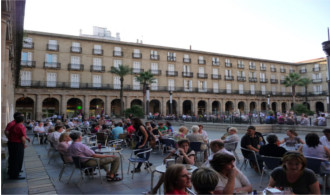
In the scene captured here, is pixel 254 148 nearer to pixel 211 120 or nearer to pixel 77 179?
pixel 77 179

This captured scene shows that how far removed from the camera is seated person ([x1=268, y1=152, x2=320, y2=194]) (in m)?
2.93

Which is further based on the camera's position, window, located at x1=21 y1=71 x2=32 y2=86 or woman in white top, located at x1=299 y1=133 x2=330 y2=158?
window, located at x1=21 y1=71 x2=32 y2=86

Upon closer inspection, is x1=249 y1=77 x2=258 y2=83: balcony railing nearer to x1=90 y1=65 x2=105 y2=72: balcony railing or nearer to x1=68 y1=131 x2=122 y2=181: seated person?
x1=90 y1=65 x2=105 y2=72: balcony railing

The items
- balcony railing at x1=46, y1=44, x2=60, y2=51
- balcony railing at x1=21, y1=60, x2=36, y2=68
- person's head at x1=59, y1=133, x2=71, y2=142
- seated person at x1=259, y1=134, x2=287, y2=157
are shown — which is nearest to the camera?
seated person at x1=259, y1=134, x2=287, y2=157

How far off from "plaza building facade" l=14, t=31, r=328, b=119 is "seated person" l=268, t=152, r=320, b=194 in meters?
31.2

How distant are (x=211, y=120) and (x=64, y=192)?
19636 mm

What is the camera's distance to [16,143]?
5.49 meters

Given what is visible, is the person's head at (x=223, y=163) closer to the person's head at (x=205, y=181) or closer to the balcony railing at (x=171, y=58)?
the person's head at (x=205, y=181)

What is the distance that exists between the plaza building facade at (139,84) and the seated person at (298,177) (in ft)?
102

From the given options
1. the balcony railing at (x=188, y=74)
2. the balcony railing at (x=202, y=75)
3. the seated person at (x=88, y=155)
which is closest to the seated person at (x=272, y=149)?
the seated person at (x=88, y=155)

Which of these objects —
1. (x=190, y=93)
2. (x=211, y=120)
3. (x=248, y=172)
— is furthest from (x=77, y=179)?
(x=190, y=93)

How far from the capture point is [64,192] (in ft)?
15.3

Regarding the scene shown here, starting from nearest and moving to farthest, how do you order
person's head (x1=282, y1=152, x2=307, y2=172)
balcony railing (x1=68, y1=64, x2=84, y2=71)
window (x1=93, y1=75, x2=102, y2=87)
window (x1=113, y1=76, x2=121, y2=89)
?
1. person's head (x1=282, y1=152, x2=307, y2=172)
2. balcony railing (x1=68, y1=64, x2=84, y2=71)
3. window (x1=93, y1=75, x2=102, y2=87)
4. window (x1=113, y1=76, x2=121, y2=89)

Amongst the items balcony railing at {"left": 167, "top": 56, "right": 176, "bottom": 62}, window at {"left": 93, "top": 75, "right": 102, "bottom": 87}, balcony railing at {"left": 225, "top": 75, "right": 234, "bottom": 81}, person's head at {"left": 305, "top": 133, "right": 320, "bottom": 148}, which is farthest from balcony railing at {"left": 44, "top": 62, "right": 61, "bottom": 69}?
person's head at {"left": 305, "top": 133, "right": 320, "bottom": 148}
